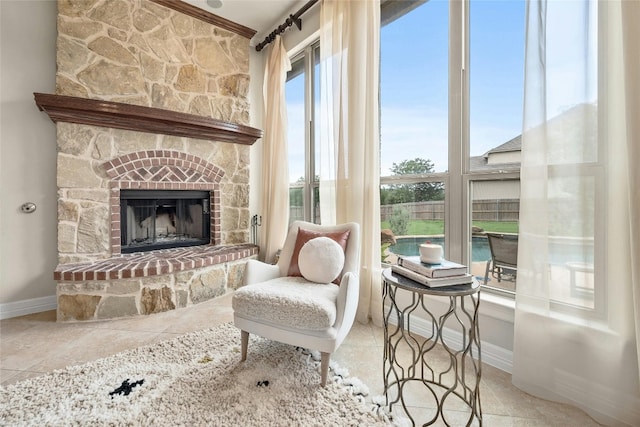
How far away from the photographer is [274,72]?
3285 mm

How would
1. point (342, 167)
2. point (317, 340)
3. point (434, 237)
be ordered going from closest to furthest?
point (317, 340), point (434, 237), point (342, 167)

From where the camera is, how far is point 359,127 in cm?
224

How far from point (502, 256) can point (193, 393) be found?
1934mm

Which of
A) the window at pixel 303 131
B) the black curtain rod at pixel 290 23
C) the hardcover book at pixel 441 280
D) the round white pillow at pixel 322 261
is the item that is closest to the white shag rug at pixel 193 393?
the round white pillow at pixel 322 261

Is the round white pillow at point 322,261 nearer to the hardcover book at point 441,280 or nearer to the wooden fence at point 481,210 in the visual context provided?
the hardcover book at point 441,280

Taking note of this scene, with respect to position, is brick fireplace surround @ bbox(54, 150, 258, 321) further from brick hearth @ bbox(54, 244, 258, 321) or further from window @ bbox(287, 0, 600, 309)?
window @ bbox(287, 0, 600, 309)

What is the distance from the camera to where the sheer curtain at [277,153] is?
323 centimetres

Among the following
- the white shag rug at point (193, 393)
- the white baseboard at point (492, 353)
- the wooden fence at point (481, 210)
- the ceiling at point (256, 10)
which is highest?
the ceiling at point (256, 10)

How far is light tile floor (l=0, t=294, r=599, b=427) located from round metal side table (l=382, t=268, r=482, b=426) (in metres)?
0.06

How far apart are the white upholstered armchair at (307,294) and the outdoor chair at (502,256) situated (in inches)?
34.1

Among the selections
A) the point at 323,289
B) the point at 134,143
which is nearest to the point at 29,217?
the point at 134,143

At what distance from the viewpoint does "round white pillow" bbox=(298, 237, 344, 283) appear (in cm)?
177

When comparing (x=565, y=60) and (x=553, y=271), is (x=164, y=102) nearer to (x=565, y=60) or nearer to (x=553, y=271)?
(x=565, y=60)

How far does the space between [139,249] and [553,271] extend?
131 inches
